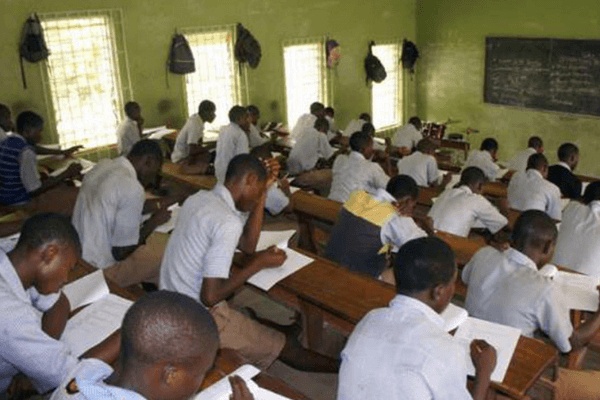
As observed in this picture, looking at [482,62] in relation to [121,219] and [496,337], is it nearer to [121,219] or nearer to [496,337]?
[121,219]

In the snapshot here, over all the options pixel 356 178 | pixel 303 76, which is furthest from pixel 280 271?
pixel 303 76

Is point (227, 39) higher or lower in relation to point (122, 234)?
higher

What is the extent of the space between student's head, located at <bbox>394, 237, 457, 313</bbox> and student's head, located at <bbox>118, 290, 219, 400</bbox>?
810 mm

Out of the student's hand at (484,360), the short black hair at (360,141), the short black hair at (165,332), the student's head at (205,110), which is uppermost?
the student's head at (205,110)

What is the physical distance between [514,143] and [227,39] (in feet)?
15.7

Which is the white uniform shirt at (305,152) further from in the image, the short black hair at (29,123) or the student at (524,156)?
the short black hair at (29,123)

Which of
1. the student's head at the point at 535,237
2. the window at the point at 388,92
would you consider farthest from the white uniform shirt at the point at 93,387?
the window at the point at 388,92

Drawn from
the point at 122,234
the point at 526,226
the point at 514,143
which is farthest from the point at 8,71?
the point at 514,143

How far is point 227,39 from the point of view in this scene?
8.38 m

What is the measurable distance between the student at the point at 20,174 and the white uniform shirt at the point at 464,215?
3.20m

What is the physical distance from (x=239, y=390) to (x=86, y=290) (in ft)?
4.28

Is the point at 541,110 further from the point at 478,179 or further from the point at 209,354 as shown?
the point at 209,354

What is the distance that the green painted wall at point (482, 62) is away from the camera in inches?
340

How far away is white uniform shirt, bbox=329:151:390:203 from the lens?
5.51 meters
